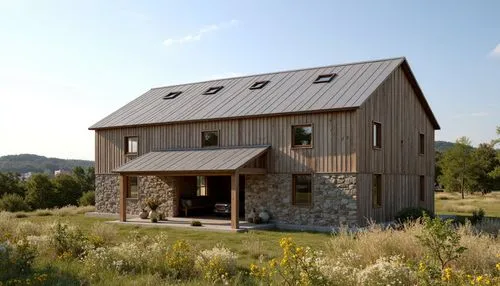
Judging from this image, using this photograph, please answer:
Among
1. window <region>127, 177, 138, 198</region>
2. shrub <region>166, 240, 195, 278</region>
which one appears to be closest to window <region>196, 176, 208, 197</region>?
window <region>127, 177, 138, 198</region>

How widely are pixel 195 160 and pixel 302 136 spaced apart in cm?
454

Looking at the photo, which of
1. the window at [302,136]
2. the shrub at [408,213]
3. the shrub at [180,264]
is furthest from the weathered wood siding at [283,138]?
the shrub at [180,264]

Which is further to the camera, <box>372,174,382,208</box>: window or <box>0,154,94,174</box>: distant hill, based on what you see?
<box>0,154,94,174</box>: distant hill

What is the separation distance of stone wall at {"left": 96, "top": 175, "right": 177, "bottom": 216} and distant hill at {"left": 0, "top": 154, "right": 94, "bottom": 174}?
312ft

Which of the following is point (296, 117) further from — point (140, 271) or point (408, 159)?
point (140, 271)

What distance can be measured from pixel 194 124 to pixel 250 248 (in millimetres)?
11247

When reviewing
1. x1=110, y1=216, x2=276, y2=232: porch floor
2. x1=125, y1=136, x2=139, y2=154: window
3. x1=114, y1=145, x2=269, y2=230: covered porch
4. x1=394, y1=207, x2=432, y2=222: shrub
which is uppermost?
x1=125, y1=136, x2=139, y2=154: window

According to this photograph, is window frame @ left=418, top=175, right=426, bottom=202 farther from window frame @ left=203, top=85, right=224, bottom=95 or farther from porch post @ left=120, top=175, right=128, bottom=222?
porch post @ left=120, top=175, right=128, bottom=222

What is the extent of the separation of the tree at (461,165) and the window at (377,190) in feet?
95.5

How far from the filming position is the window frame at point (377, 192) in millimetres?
20734

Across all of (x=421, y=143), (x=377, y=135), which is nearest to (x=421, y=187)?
(x=421, y=143)

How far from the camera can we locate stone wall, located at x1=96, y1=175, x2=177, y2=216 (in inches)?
952

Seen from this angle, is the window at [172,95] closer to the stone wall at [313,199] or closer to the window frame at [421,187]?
the stone wall at [313,199]

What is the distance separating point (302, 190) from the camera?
20625 millimetres
